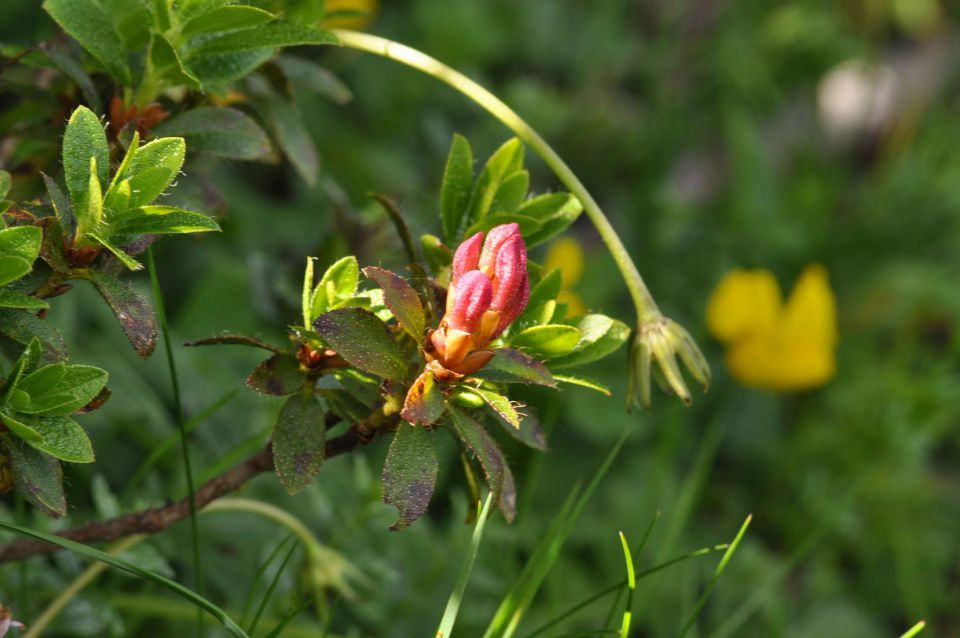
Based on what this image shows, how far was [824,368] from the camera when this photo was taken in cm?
242

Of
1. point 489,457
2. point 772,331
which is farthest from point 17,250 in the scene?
point 772,331

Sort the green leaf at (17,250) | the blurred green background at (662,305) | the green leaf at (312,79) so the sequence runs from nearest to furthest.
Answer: the green leaf at (17,250) → the green leaf at (312,79) → the blurred green background at (662,305)

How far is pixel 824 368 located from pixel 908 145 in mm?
1285

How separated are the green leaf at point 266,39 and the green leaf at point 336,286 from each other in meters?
0.19

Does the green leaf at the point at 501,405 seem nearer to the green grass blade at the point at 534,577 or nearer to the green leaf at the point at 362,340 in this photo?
the green leaf at the point at 362,340

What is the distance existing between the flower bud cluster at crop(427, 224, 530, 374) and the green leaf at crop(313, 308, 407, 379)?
0.03m

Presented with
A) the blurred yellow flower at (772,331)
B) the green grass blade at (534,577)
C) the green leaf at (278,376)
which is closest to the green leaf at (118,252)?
the green leaf at (278,376)

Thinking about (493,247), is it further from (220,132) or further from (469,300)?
(220,132)

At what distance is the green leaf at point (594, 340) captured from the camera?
95 centimetres

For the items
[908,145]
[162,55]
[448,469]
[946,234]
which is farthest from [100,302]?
[908,145]

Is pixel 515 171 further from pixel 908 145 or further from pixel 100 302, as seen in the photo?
pixel 908 145

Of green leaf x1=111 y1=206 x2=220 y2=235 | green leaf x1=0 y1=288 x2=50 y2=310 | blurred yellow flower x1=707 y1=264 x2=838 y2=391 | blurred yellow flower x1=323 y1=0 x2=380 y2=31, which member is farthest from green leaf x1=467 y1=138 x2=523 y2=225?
blurred yellow flower x1=707 y1=264 x2=838 y2=391

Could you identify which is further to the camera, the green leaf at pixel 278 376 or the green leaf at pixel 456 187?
the green leaf at pixel 456 187

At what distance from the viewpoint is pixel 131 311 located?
85 centimetres
